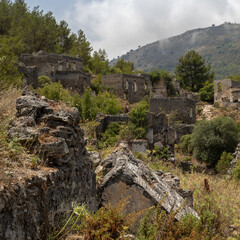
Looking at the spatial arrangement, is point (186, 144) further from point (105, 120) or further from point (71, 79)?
point (105, 120)

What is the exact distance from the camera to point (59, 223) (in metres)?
3.30

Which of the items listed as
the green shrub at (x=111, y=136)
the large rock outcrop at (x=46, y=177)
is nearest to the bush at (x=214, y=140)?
the green shrub at (x=111, y=136)

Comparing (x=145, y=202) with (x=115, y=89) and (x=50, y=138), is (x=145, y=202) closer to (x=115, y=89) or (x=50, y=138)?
(x=50, y=138)

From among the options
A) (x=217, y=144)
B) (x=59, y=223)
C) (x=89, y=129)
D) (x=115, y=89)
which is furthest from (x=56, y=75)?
(x=59, y=223)

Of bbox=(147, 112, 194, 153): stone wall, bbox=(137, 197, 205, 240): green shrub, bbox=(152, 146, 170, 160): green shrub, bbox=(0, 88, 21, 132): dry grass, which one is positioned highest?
bbox=(0, 88, 21, 132): dry grass

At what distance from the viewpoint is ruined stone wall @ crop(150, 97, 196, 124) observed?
25.0 m

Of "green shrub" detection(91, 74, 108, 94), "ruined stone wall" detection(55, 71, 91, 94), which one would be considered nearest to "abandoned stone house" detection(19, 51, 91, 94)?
"ruined stone wall" detection(55, 71, 91, 94)

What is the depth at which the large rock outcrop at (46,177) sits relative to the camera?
8.64ft

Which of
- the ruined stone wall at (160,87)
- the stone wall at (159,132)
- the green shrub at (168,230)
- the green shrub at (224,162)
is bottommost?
the green shrub at (224,162)

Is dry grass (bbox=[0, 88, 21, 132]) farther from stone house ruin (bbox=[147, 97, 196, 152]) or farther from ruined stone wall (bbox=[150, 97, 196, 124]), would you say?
ruined stone wall (bbox=[150, 97, 196, 124])

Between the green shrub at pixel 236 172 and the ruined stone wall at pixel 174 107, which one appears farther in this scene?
the ruined stone wall at pixel 174 107

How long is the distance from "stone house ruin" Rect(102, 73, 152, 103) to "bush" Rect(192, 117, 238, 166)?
1290 centimetres

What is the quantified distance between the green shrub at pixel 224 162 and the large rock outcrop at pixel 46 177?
15.6 m

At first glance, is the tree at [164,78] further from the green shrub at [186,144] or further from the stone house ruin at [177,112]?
the green shrub at [186,144]
